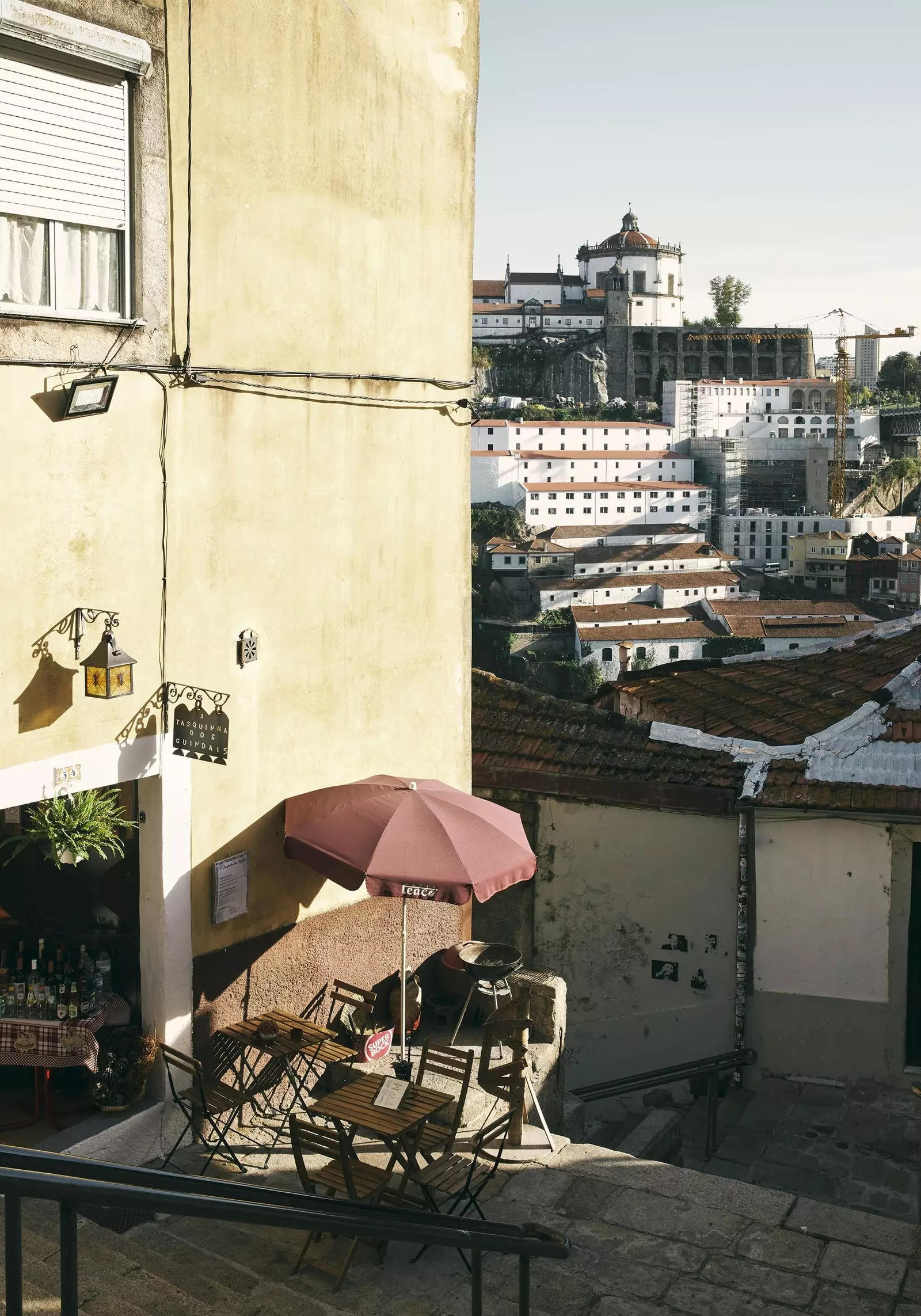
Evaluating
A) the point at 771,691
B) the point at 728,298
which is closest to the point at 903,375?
the point at 728,298

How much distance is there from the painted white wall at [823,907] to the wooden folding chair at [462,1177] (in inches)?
150

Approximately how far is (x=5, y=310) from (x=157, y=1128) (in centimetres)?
376

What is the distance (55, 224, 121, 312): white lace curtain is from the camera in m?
5.44

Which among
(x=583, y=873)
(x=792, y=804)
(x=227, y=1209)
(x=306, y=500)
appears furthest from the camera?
(x=583, y=873)

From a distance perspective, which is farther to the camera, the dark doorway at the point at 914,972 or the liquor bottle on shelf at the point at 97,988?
the dark doorway at the point at 914,972

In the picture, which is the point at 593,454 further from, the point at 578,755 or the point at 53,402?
the point at 53,402

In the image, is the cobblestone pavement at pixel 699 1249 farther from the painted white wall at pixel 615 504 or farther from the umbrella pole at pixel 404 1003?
the painted white wall at pixel 615 504

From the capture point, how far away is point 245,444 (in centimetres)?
631

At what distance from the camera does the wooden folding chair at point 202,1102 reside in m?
5.88

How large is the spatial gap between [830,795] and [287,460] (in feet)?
15.8

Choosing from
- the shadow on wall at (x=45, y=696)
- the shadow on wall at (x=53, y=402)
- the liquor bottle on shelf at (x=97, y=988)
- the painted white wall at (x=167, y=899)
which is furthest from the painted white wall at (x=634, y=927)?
the shadow on wall at (x=53, y=402)

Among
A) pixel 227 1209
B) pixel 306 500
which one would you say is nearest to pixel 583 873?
pixel 306 500

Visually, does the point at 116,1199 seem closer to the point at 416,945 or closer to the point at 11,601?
the point at 11,601

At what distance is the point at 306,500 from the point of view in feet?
22.2
